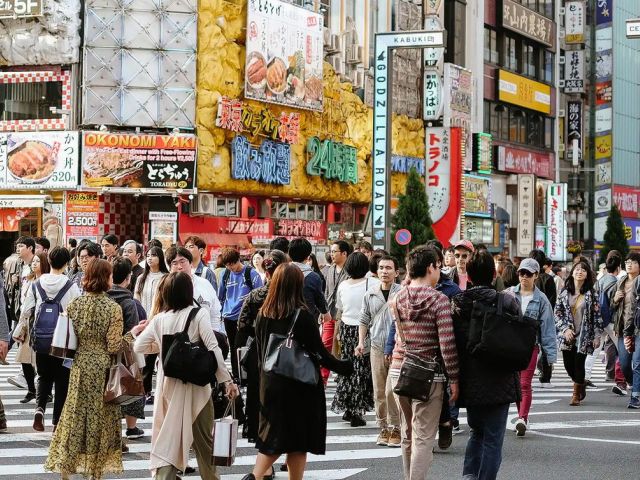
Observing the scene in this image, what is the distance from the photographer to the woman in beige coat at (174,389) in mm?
7773

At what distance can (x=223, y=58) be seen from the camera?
110 feet

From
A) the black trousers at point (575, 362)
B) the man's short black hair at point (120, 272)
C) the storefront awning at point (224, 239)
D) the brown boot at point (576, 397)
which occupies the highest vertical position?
the storefront awning at point (224, 239)

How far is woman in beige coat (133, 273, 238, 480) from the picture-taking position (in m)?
7.77

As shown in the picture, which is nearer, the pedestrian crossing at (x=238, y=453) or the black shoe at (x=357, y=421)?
the pedestrian crossing at (x=238, y=453)

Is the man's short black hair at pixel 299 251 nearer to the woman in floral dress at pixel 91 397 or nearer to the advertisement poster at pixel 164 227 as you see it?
the woman in floral dress at pixel 91 397

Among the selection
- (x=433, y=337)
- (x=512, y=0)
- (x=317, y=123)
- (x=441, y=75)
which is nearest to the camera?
(x=433, y=337)

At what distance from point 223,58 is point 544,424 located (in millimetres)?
22820

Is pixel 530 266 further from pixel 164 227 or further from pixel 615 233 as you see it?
pixel 615 233

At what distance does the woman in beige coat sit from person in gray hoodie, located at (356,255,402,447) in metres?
3.29

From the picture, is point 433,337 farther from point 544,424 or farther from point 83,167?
point 83,167

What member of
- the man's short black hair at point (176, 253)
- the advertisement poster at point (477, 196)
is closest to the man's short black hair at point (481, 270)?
the man's short black hair at point (176, 253)

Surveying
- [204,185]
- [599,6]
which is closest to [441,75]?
[204,185]

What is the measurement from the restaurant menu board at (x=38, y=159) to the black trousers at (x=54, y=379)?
67.7 feet

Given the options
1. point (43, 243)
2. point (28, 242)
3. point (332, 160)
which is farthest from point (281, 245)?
point (332, 160)
